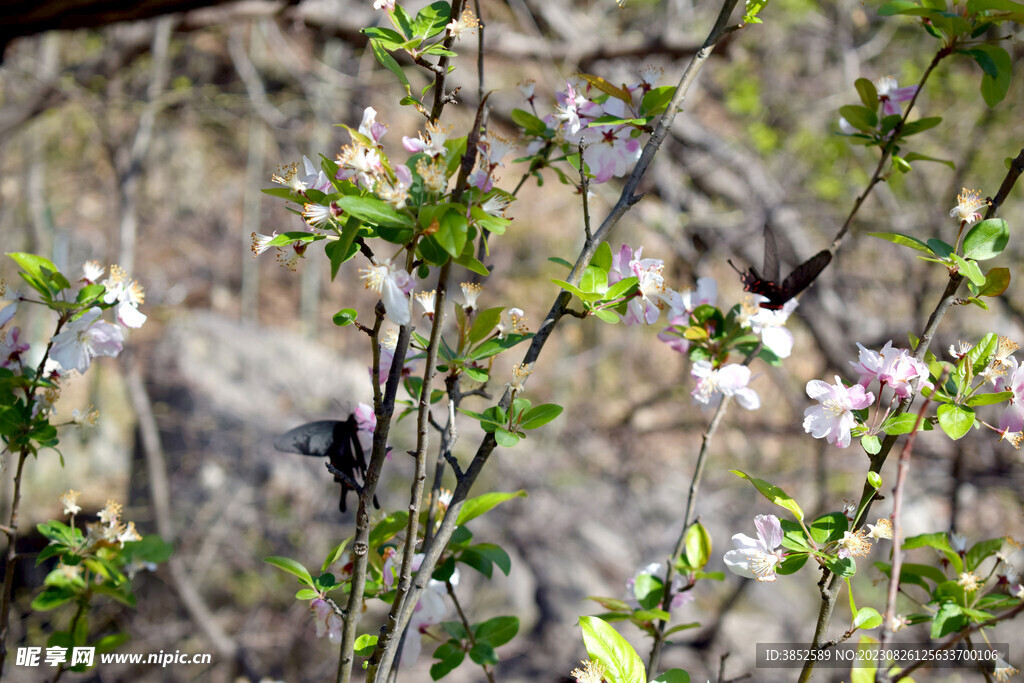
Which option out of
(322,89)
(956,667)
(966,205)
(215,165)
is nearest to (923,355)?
(966,205)

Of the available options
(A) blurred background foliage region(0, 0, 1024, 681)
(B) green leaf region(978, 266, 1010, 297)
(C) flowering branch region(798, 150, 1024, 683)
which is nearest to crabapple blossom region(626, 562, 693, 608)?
(C) flowering branch region(798, 150, 1024, 683)

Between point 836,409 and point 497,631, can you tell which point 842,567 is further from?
point 497,631

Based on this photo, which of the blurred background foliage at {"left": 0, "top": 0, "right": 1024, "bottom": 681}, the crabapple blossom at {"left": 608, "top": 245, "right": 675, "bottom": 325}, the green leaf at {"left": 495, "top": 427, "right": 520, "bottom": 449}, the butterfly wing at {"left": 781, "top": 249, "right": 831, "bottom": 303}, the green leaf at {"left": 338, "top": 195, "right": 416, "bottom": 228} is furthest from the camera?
the blurred background foliage at {"left": 0, "top": 0, "right": 1024, "bottom": 681}

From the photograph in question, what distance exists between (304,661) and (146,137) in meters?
2.27

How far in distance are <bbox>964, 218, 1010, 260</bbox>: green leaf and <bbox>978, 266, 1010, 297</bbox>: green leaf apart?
2 centimetres

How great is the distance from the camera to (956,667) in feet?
6.66

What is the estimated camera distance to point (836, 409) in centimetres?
Result: 64

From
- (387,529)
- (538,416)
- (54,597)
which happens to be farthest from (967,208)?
(54,597)

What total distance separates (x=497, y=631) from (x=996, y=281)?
68 centimetres

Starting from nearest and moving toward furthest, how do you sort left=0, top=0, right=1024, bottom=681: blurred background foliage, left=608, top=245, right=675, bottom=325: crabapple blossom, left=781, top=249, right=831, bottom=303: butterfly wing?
1. left=608, top=245, right=675, bottom=325: crabapple blossom
2. left=781, top=249, right=831, bottom=303: butterfly wing
3. left=0, top=0, right=1024, bottom=681: blurred background foliage

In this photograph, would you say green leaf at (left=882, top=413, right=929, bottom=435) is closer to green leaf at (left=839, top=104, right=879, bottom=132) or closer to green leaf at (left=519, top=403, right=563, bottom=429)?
green leaf at (left=519, top=403, right=563, bottom=429)

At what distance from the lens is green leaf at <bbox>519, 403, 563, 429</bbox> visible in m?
0.64

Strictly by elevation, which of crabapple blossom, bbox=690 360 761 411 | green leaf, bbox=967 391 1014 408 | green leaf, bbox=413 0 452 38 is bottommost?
green leaf, bbox=967 391 1014 408

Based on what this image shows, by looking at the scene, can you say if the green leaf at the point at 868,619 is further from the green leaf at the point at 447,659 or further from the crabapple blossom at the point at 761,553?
the green leaf at the point at 447,659
